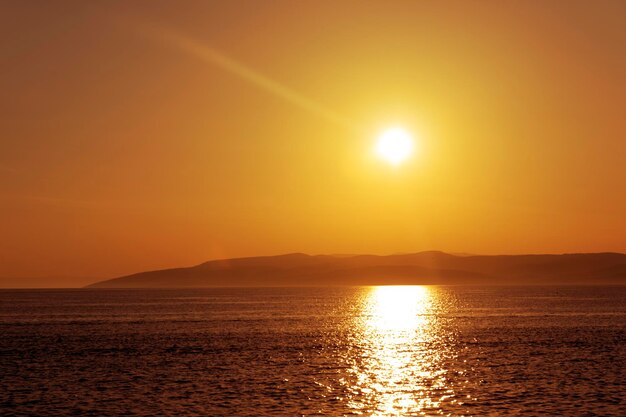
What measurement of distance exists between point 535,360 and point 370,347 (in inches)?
807

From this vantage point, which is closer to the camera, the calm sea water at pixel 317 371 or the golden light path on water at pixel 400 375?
the golden light path on water at pixel 400 375

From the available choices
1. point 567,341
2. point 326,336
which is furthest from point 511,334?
point 326,336

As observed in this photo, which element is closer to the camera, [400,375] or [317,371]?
[400,375]

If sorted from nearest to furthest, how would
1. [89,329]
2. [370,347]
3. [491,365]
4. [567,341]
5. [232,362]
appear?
[491,365] < [232,362] < [370,347] < [567,341] < [89,329]

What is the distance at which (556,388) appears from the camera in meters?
51.3

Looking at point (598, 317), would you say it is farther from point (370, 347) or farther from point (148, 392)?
point (148, 392)

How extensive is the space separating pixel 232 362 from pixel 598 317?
322 feet

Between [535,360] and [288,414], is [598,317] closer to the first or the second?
[535,360]

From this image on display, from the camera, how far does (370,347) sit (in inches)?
3248

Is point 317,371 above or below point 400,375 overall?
above

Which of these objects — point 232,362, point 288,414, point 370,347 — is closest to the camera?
point 288,414

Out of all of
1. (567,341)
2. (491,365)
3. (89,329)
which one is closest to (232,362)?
(491,365)

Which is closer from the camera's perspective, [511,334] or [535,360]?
[535,360]

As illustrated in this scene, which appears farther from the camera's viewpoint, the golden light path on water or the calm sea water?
the calm sea water
